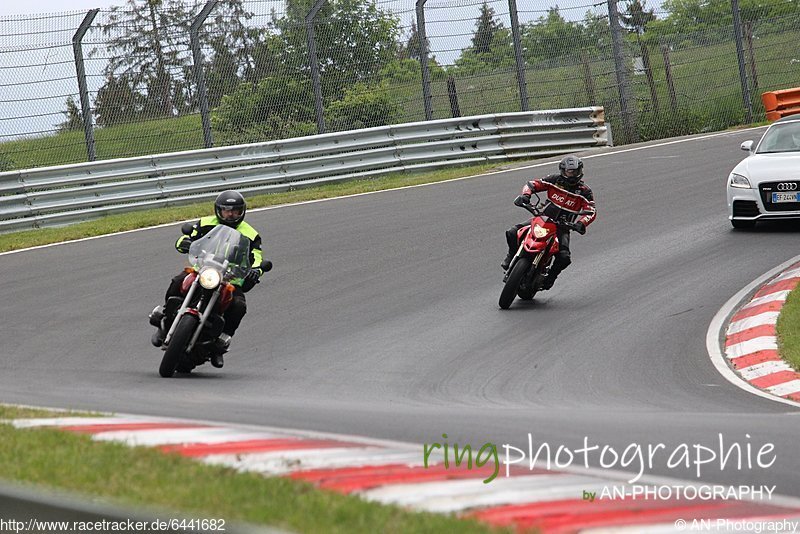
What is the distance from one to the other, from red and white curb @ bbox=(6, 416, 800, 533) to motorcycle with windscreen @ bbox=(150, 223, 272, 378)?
10.5 ft

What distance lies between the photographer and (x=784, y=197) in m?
14.7

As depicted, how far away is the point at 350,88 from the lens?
Result: 21672 mm

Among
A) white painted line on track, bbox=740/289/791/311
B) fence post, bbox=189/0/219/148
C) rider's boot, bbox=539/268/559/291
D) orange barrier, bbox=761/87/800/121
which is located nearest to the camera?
white painted line on track, bbox=740/289/791/311

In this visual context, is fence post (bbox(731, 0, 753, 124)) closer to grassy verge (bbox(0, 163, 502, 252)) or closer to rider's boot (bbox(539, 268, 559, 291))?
grassy verge (bbox(0, 163, 502, 252))

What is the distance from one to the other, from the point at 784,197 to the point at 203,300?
8.36 meters

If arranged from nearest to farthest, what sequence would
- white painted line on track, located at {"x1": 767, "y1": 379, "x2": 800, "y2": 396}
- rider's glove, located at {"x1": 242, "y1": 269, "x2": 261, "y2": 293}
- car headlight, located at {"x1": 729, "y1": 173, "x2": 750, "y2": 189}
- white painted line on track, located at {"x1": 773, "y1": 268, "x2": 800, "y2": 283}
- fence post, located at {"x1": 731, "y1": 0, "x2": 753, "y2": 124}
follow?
white painted line on track, located at {"x1": 767, "y1": 379, "x2": 800, "y2": 396} < rider's glove, located at {"x1": 242, "y1": 269, "x2": 261, "y2": 293} < white painted line on track, located at {"x1": 773, "y1": 268, "x2": 800, "y2": 283} < car headlight, located at {"x1": 729, "y1": 173, "x2": 750, "y2": 189} < fence post, located at {"x1": 731, "y1": 0, "x2": 753, "y2": 124}

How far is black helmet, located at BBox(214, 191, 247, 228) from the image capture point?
31.8 feet

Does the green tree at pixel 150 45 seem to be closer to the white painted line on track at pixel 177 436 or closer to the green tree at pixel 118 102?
the green tree at pixel 118 102

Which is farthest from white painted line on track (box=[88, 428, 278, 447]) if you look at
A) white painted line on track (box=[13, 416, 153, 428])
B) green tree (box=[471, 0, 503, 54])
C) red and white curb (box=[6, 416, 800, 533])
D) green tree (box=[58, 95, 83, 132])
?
green tree (box=[471, 0, 503, 54])

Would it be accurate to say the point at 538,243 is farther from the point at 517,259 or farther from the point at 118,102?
the point at 118,102

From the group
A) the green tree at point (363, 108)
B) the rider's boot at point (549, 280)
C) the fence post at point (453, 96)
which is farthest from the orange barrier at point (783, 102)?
the rider's boot at point (549, 280)

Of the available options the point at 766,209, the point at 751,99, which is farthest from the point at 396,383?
the point at 751,99

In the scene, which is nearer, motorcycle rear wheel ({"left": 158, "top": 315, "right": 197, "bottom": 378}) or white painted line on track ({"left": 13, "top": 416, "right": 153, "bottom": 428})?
white painted line on track ({"left": 13, "top": 416, "right": 153, "bottom": 428})

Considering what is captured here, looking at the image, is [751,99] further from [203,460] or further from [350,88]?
[203,460]
